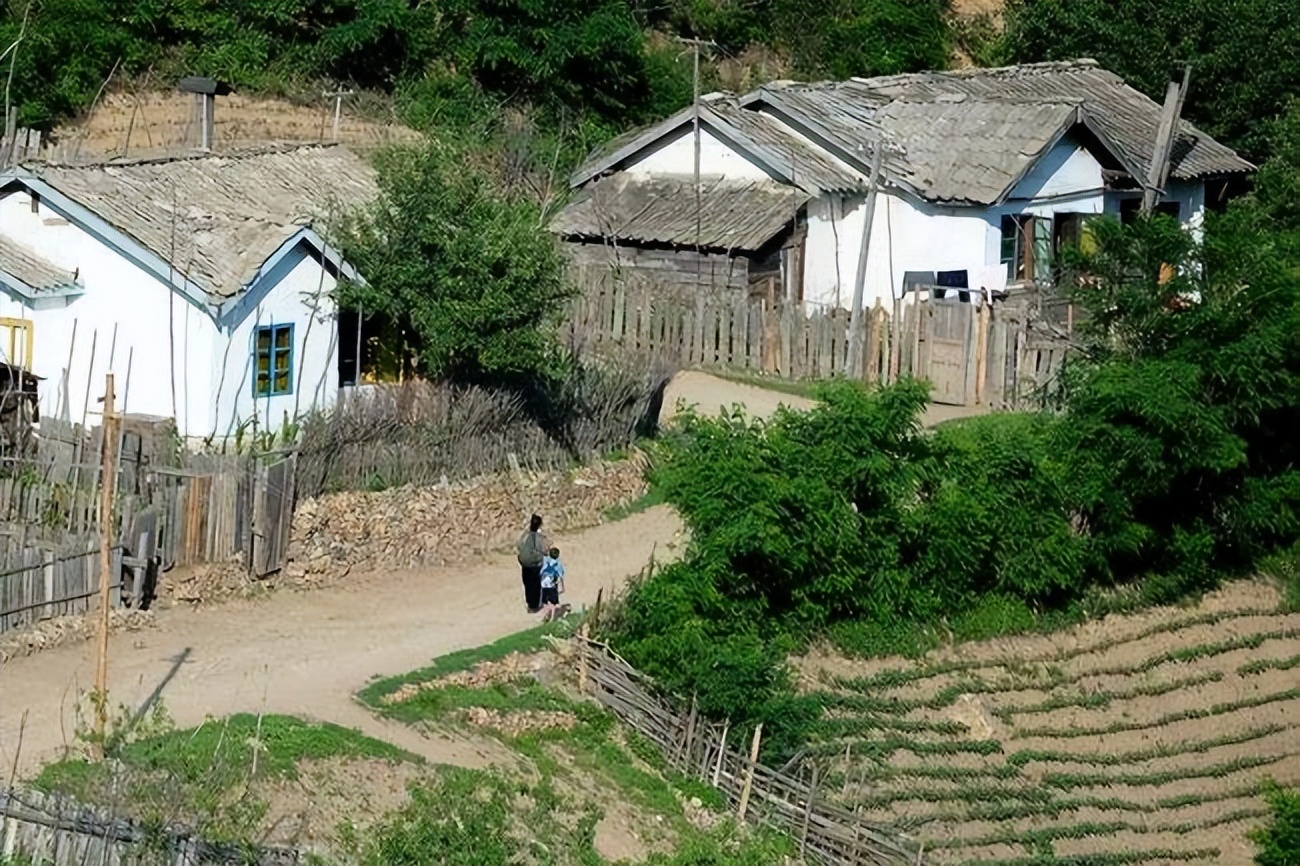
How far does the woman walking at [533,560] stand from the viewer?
2347 cm

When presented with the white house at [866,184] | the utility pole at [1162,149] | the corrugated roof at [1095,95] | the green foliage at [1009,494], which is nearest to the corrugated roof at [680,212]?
the white house at [866,184]

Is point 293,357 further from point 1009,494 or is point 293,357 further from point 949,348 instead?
point 949,348

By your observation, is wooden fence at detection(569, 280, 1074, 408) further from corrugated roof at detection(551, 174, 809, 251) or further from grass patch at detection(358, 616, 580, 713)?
grass patch at detection(358, 616, 580, 713)

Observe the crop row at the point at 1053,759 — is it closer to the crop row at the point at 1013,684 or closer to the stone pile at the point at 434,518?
the crop row at the point at 1013,684

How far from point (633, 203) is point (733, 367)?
151 inches

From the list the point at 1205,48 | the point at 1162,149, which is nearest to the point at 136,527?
the point at 1162,149

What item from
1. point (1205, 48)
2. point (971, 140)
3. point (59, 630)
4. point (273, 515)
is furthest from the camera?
point (1205, 48)

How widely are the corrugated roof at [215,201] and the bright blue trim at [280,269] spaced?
0.33 feet

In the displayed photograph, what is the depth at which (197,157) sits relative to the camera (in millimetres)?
28156

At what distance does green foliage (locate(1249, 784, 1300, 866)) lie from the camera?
20.9m

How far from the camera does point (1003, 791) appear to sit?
77.9ft

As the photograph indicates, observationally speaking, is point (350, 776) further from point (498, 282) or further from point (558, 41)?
point (558, 41)

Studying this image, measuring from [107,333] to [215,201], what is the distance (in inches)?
89.6

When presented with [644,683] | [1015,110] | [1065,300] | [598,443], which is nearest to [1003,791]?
[644,683]
